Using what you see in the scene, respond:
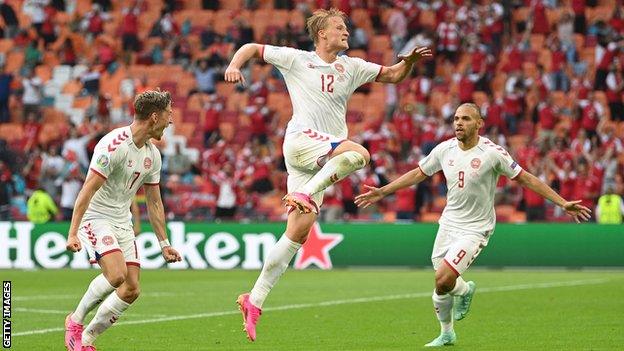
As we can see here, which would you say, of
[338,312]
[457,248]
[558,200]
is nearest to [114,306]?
[457,248]

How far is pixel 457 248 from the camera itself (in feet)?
45.0

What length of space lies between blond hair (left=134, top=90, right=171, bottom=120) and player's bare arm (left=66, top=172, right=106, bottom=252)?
2.26 ft

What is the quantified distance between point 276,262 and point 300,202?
999 millimetres

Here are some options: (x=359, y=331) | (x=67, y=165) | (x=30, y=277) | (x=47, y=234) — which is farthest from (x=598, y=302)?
(x=67, y=165)

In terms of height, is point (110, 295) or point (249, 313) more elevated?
point (110, 295)

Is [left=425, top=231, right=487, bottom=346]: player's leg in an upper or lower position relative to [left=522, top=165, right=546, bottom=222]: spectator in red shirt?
upper

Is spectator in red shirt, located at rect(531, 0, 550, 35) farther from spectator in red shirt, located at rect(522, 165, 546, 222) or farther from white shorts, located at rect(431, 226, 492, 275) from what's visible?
white shorts, located at rect(431, 226, 492, 275)

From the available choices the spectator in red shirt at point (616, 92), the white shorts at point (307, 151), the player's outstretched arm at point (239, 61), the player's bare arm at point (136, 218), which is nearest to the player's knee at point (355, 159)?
the white shorts at point (307, 151)

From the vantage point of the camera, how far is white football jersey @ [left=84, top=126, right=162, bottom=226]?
1181 centimetres

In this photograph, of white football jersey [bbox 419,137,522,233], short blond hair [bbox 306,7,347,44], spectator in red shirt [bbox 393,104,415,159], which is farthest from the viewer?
spectator in red shirt [bbox 393,104,415,159]

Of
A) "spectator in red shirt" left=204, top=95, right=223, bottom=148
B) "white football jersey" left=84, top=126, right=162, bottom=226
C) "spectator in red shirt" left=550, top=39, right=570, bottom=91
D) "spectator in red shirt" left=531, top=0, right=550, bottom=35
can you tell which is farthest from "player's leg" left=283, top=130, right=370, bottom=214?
"spectator in red shirt" left=531, top=0, right=550, bottom=35

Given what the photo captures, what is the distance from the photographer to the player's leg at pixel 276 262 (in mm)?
12602

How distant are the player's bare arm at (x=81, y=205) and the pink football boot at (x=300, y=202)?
1.60 meters

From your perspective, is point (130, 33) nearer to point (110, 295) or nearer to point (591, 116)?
point (591, 116)
